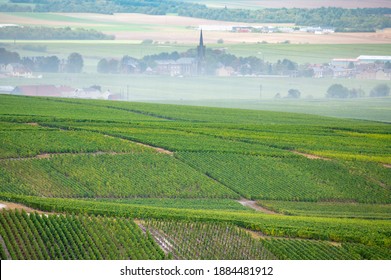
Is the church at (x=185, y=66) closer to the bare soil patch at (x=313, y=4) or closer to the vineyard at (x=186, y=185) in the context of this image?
the bare soil patch at (x=313, y=4)

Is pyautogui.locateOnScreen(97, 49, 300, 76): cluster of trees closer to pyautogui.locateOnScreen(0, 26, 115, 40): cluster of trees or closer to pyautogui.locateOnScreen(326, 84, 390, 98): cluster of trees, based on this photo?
pyautogui.locateOnScreen(0, 26, 115, 40): cluster of trees

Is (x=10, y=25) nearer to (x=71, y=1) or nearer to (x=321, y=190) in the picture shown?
(x=71, y=1)

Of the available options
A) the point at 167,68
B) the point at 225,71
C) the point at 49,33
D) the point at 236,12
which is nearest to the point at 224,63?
the point at 225,71

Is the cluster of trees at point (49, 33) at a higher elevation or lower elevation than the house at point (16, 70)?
higher

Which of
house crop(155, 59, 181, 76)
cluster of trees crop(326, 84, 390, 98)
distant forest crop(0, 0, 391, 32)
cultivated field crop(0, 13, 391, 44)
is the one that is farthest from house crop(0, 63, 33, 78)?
cluster of trees crop(326, 84, 390, 98)

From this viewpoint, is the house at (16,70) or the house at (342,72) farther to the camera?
the house at (342,72)

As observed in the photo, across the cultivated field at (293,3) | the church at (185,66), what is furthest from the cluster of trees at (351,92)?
the church at (185,66)

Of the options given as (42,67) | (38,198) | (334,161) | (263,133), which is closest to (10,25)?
(42,67)

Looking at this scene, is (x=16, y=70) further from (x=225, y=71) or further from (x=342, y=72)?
(x=342, y=72)
